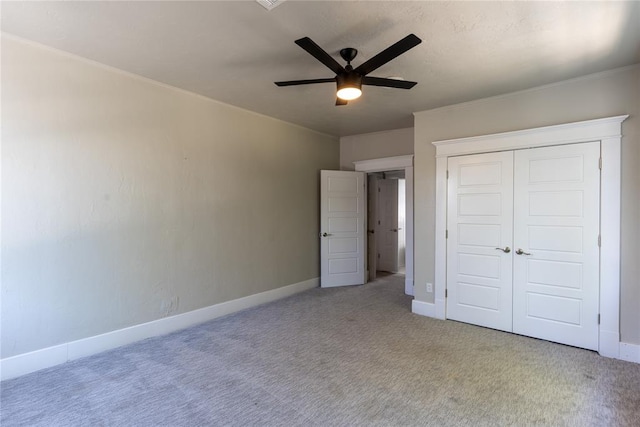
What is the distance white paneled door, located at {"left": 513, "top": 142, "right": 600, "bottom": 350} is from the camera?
3078 mm

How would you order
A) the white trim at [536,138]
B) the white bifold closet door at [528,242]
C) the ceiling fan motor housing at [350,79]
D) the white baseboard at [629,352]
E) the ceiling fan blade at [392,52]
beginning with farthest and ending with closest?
the white bifold closet door at [528,242] < the white trim at [536,138] < the white baseboard at [629,352] < the ceiling fan motor housing at [350,79] < the ceiling fan blade at [392,52]

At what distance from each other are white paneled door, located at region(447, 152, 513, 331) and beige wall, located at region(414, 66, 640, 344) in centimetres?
28

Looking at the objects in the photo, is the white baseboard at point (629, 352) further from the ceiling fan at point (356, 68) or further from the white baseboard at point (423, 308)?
the ceiling fan at point (356, 68)

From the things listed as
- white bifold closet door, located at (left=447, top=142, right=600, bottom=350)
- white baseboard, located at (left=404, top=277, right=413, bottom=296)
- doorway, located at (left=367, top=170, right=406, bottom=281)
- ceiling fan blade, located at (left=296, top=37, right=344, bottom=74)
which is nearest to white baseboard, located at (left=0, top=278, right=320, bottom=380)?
white baseboard, located at (left=404, top=277, right=413, bottom=296)

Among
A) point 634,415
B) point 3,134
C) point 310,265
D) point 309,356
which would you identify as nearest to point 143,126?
point 3,134

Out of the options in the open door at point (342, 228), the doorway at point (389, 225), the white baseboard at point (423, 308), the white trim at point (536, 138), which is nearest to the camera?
the white trim at point (536, 138)

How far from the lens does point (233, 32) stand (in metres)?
2.38

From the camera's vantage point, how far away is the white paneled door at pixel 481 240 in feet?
11.7

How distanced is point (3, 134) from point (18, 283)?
1.17 meters

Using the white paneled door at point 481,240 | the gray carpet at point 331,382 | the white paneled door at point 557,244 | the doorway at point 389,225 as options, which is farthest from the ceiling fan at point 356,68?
the doorway at point 389,225

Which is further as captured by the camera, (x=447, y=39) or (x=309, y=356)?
(x=309, y=356)

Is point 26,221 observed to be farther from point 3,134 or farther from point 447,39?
point 447,39

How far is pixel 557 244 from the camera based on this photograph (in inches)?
128

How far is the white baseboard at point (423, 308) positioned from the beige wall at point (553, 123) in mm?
64
